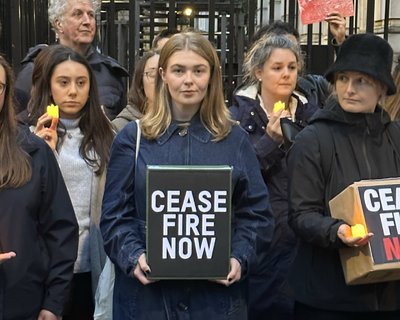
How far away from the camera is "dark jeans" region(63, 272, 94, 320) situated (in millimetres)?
3754

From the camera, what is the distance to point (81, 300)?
381 cm

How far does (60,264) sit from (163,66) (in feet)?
3.13

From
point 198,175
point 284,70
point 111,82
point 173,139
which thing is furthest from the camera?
point 111,82

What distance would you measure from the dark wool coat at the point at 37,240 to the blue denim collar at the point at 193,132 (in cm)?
49

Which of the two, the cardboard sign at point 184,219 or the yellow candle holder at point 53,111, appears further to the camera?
the yellow candle holder at point 53,111

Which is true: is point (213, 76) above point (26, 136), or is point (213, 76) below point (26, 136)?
above

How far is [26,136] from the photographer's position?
299 cm

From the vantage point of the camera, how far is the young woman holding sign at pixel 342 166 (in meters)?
3.06

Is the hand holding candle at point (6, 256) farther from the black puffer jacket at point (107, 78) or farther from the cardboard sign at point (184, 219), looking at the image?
the black puffer jacket at point (107, 78)

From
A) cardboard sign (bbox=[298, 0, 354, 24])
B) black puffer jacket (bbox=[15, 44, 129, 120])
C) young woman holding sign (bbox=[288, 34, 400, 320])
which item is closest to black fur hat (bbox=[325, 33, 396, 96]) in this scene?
young woman holding sign (bbox=[288, 34, 400, 320])

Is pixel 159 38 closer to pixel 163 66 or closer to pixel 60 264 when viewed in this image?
pixel 163 66

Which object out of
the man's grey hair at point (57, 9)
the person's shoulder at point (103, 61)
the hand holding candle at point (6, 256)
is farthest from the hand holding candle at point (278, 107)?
the man's grey hair at point (57, 9)

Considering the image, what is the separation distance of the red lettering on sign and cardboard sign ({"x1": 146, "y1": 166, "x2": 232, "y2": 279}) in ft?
2.24

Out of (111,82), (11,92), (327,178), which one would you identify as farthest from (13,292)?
(111,82)
